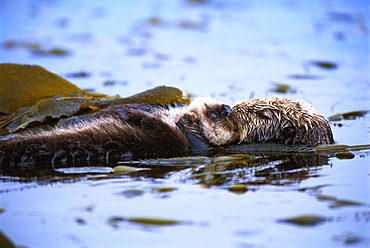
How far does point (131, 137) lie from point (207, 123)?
24.9 inches

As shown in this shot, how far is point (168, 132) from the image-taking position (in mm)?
4020

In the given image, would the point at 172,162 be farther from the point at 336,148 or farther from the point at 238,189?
the point at 336,148

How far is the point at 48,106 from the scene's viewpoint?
181 inches

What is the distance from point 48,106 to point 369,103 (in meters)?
3.78

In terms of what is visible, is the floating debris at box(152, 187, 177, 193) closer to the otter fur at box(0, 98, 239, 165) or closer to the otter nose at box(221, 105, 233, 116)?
the otter fur at box(0, 98, 239, 165)

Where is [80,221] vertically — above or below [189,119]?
below

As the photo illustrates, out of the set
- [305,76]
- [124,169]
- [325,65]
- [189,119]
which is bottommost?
[124,169]

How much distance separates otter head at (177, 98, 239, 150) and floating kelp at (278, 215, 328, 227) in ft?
4.87

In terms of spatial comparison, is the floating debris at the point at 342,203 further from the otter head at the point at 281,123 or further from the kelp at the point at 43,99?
the kelp at the point at 43,99

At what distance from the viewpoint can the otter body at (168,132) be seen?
3.74 metres

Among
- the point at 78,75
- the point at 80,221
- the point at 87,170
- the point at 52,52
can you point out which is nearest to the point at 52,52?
the point at 52,52

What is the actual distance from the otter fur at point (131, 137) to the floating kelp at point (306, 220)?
1.40 m

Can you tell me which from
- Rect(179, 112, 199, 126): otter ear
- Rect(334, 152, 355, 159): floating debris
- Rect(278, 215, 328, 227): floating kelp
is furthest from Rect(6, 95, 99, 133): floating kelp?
Rect(278, 215, 328, 227): floating kelp

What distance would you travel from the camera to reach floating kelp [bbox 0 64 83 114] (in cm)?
490
